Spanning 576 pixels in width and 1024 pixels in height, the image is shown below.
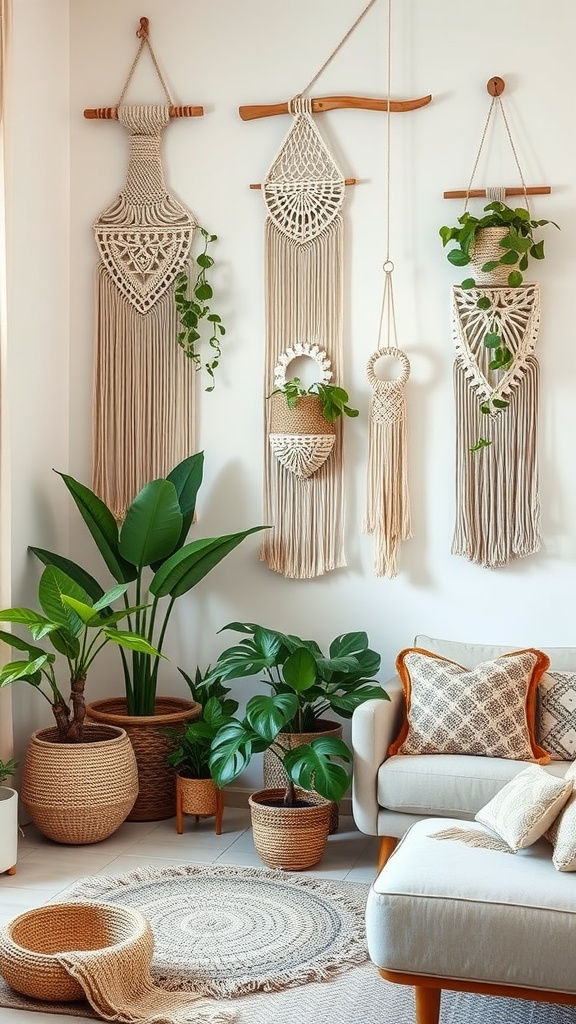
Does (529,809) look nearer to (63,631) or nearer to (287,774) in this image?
(287,774)

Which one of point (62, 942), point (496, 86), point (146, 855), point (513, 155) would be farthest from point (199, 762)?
point (496, 86)

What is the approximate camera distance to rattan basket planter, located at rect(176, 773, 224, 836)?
12.6ft

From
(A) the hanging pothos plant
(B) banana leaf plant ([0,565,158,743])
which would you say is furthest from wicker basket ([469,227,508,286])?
(B) banana leaf plant ([0,565,158,743])

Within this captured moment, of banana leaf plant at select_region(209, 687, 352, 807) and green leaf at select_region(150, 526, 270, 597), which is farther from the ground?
Answer: green leaf at select_region(150, 526, 270, 597)

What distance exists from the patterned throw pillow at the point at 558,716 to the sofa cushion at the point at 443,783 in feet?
0.48

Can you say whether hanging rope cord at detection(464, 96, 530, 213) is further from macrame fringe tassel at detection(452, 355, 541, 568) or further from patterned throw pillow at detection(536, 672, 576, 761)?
patterned throw pillow at detection(536, 672, 576, 761)

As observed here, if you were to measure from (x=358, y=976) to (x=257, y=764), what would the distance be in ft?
4.81

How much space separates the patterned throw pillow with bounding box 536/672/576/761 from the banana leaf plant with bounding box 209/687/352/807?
626mm

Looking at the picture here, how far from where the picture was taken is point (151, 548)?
12.9ft

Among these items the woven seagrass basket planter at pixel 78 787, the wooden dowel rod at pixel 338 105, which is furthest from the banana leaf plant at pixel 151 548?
the wooden dowel rod at pixel 338 105

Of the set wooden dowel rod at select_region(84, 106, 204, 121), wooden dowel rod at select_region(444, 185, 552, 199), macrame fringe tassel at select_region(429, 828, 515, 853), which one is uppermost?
wooden dowel rod at select_region(84, 106, 204, 121)

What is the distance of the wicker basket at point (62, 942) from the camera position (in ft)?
8.42

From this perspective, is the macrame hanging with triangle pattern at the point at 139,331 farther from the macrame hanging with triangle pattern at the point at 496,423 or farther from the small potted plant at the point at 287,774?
the small potted plant at the point at 287,774

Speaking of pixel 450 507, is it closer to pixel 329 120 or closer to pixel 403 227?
pixel 403 227
